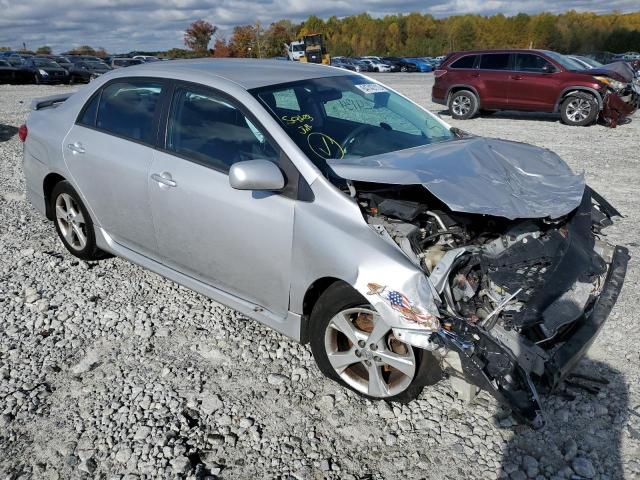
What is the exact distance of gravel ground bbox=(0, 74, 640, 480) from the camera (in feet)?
8.41

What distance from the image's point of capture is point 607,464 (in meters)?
2.53

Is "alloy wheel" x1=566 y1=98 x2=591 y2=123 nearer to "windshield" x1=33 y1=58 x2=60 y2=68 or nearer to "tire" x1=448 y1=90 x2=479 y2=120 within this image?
"tire" x1=448 y1=90 x2=479 y2=120

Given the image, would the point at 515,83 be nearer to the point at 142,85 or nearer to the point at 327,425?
the point at 142,85

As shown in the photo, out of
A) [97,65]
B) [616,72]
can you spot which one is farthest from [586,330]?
[97,65]

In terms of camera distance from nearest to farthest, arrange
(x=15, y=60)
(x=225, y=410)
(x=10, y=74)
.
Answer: (x=225, y=410) < (x=10, y=74) < (x=15, y=60)

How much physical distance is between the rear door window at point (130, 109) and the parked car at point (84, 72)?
2448cm

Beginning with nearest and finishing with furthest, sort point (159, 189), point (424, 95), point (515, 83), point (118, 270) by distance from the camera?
point (159, 189), point (118, 270), point (515, 83), point (424, 95)

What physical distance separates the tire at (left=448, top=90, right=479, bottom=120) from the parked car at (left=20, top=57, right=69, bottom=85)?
20367 mm

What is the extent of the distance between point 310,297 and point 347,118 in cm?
136

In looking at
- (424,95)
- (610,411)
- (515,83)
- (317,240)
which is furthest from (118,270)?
(424,95)

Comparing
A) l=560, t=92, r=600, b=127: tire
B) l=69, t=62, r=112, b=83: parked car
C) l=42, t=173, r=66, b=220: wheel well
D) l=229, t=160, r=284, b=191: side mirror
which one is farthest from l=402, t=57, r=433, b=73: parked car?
l=229, t=160, r=284, b=191: side mirror

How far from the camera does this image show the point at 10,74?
2523cm

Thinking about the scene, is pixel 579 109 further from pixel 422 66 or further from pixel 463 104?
pixel 422 66

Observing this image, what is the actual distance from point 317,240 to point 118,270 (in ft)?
8.10
